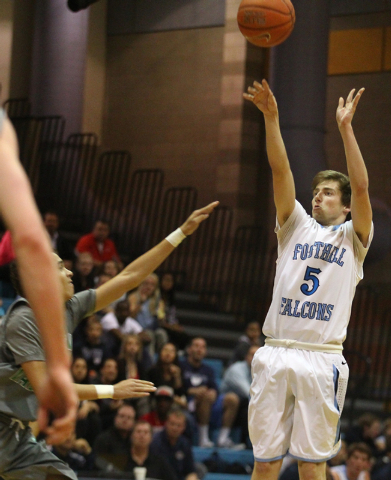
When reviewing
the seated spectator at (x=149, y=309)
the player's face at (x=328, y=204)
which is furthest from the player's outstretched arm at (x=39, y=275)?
the seated spectator at (x=149, y=309)

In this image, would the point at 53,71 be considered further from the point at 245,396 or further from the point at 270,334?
the point at 270,334

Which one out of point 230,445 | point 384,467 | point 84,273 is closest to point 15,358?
point 384,467

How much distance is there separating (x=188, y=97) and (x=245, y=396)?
6.81 meters

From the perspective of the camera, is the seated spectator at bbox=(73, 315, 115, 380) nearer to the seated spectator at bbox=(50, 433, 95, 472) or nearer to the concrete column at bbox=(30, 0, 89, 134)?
the seated spectator at bbox=(50, 433, 95, 472)

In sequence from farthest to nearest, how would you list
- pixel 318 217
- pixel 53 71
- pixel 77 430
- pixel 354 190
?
1. pixel 53 71
2. pixel 77 430
3. pixel 318 217
4. pixel 354 190

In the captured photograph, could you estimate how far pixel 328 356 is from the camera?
3.96 metres

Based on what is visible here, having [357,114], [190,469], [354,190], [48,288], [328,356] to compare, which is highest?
[357,114]

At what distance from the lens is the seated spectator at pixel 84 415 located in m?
7.30

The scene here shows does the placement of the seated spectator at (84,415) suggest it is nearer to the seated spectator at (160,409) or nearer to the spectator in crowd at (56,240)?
the seated spectator at (160,409)

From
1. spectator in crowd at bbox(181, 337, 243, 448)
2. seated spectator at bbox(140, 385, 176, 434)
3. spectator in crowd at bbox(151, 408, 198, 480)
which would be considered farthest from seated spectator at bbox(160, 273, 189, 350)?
spectator in crowd at bbox(151, 408, 198, 480)

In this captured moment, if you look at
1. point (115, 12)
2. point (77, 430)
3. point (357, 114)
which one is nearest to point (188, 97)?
point (115, 12)

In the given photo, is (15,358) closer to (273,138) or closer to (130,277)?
(130,277)

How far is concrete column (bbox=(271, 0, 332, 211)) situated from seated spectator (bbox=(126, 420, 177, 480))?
4.21m

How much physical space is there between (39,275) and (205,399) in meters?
6.97
